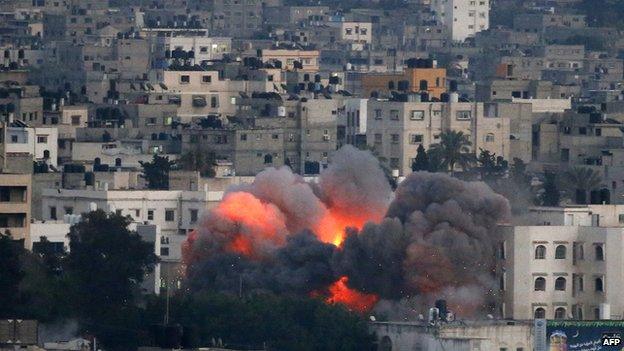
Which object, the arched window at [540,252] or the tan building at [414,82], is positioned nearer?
the arched window at [540,252]

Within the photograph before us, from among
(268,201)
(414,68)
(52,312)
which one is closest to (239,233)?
(268,201)

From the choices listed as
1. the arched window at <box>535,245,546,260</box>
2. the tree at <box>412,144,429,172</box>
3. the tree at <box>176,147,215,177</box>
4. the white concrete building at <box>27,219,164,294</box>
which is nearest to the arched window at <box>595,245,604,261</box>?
the arched window at <box>535,245,546,260</box>

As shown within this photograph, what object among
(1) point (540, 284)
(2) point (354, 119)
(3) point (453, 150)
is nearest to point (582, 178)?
(3) point (453, 150)

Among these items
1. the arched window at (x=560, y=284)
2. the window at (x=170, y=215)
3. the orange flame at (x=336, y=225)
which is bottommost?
the window at (x=170, y=215)

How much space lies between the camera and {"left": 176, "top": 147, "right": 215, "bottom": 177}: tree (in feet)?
442

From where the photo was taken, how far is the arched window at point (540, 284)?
346 feet

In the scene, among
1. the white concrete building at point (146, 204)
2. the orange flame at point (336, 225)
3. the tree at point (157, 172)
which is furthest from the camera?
the tree at point (157, 172)

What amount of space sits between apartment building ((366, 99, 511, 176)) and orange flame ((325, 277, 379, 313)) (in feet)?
149

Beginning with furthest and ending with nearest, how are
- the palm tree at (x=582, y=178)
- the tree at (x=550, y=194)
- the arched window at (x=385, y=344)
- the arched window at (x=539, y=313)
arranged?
1. the palm tree at (x=582, y=178)
2. the tree at (x=550, y=194)
3. the arched window at (x=539, y=313)
4. the arched window at (x=385, y=344)

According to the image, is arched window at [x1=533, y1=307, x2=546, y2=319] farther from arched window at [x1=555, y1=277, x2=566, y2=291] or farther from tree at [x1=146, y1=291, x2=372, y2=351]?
tree at [x1=146, y1=291, x2=372, y2=351]

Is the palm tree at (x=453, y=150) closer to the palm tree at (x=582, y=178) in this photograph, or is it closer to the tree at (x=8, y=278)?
the palm tree at (x=582, y=178)

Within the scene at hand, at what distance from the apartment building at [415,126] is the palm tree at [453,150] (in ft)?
4.55

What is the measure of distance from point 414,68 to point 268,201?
198 ft

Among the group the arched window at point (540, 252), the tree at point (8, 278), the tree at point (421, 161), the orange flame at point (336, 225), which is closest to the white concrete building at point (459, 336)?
the arched window at point (540, 252)
